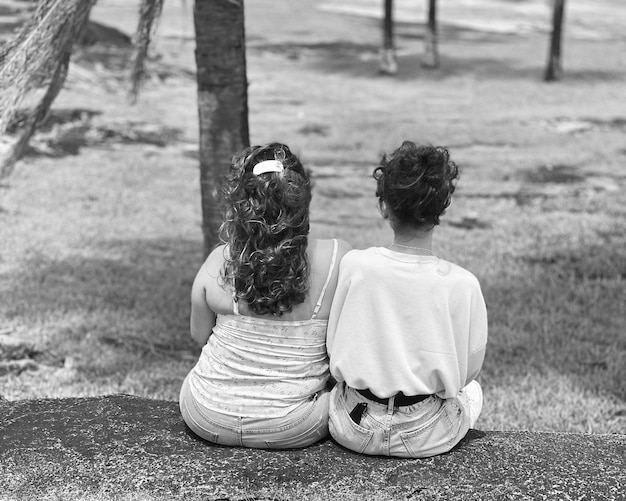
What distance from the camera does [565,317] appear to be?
6766mm

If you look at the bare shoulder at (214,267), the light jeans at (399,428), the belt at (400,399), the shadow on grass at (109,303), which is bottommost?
the shadow on grass at (109,303)

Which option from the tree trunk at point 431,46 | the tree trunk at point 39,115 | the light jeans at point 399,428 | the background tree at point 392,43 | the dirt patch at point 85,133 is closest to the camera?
the light jeans at point 399,428

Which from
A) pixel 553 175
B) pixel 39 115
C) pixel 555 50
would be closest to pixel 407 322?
pixel 39 115

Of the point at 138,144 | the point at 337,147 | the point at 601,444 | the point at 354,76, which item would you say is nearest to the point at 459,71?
the point at 354,76

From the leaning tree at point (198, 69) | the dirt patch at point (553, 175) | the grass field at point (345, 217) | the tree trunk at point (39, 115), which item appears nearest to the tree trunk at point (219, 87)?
the leaning tree at point (198, 69)

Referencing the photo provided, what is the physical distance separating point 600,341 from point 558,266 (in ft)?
5.88

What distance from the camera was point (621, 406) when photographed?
17.5 feet

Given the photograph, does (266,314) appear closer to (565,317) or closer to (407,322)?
(407,322)

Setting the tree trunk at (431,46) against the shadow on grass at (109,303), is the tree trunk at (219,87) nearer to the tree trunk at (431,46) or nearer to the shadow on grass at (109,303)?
the shadow on grass at (109,303)

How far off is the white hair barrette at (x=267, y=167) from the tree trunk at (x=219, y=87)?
8.97ft

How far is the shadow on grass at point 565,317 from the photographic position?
19.4 ft

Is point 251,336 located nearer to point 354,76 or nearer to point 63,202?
point 63,202

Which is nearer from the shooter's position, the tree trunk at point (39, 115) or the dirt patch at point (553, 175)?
the tree trunk at point (39, 115)

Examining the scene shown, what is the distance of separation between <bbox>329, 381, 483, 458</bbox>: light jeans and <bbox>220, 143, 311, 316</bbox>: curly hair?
1.39ft
